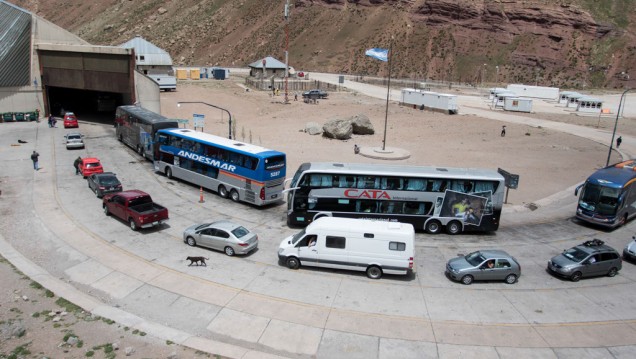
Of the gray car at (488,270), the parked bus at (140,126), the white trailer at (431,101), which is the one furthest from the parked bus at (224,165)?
the white trailer at (431,101)

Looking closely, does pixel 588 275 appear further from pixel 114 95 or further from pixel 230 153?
pixel 114 95

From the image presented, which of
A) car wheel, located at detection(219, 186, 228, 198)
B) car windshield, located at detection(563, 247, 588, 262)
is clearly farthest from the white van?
→ car wheel, located at detection(219, 186, 228, 198)

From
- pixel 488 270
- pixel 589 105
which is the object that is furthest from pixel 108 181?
pixel 589 105

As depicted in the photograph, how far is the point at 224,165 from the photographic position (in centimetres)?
2991

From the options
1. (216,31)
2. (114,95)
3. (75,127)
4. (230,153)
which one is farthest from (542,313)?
(216,31)

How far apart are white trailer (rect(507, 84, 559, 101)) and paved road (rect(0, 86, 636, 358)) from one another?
76.8 meters

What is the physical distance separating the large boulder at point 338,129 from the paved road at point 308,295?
82.0 ft

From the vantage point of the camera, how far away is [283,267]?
2097 cm

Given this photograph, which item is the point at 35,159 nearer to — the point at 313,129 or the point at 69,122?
the point at 69,122

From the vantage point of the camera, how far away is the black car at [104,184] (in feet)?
95.3

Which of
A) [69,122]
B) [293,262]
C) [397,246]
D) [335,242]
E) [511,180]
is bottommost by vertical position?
[293,262]

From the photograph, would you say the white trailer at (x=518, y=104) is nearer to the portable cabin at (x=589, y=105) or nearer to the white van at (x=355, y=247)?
the portable cabin at (x=589, y=105)

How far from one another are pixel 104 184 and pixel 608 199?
31.0 metres

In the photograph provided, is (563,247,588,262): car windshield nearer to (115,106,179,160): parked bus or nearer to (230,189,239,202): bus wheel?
(230,189,239,202): bus wheel
